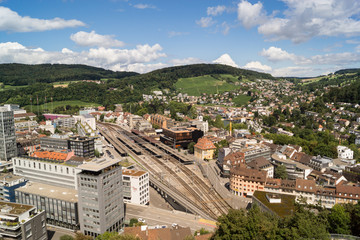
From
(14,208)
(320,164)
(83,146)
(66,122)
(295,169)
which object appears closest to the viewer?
(14,208)

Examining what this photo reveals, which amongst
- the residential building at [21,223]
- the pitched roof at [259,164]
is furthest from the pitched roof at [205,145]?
the residential building at [21,223]

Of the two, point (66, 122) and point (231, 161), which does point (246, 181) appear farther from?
point (66, 122)

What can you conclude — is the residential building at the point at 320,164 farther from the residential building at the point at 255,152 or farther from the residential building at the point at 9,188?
the residential building at the point at 9,188

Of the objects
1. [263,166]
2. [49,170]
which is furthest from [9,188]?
[263,166]

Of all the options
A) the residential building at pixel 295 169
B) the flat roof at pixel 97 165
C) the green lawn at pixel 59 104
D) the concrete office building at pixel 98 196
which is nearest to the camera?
the flat roof at pixel 97 165

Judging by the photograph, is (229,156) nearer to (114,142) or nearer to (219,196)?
(219,196)

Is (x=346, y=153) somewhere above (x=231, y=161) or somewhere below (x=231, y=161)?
below

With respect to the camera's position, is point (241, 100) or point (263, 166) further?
point (241, 100)
